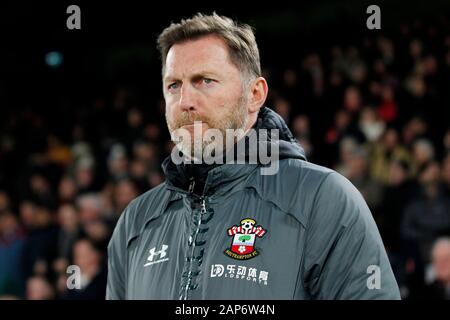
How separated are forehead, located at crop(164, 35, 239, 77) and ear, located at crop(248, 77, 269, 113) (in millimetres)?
A: 113

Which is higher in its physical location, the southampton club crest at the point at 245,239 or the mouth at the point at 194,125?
the mouth at the point at 194,125

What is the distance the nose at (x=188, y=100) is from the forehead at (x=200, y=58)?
56 millimetres

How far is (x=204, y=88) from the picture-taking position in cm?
233

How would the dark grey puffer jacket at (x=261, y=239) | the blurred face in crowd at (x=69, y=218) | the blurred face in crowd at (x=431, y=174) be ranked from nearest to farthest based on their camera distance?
1. the dark grey puffer jacket at (x=261, y=239)
2. the blurred face in crowd at (x=431, y=174)
3. the blurred face in crowd at (x=69, y=218)

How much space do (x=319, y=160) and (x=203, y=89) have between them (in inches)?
218

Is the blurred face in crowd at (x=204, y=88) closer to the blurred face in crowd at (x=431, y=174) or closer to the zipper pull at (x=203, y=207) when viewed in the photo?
the zipper pull at (x=203, y=207)

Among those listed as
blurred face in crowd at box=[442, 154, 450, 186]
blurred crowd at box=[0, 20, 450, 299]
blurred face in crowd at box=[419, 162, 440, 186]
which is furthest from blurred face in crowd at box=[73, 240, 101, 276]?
blurred face in crowd at box=[442, 154, 450, 186]

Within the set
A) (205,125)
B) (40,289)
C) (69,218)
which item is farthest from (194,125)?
(69,218)

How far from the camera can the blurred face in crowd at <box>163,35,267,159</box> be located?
7.61ft

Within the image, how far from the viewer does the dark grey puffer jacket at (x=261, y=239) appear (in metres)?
2.13

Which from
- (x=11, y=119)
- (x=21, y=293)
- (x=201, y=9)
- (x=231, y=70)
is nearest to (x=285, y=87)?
(x=201, y=9)

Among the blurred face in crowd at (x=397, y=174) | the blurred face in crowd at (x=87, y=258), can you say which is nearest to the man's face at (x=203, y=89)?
the blurred face in crowd at (x=87, y=258)

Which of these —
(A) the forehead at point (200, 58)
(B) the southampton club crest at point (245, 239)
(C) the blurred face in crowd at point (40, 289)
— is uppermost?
(A) the forehead at point (200, 58)
